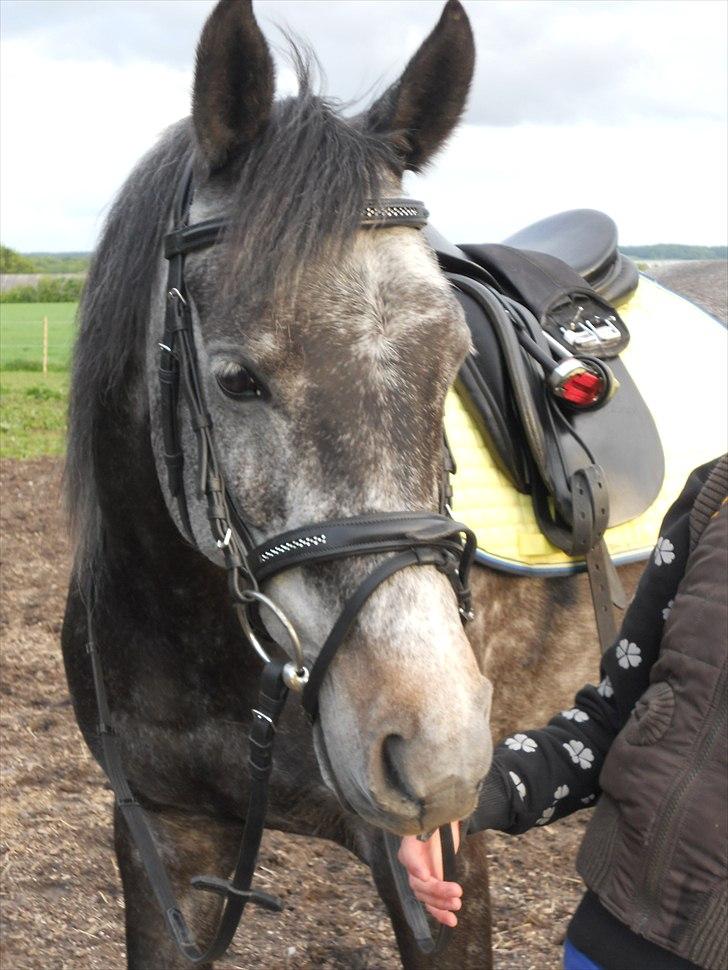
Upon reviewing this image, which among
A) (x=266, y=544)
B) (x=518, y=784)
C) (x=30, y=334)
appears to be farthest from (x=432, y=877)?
(x=30, y=334)

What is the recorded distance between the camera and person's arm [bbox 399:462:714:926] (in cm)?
160

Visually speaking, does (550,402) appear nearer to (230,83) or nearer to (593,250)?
(593,250)

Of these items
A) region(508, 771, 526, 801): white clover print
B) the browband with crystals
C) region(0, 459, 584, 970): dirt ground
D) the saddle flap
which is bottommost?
region(0, 459, 584, 970): dirt ground

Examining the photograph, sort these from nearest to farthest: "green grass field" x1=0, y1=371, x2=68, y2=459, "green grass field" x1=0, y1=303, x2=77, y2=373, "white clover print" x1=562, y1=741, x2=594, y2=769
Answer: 1. "white clover print" x1=562, y1=741, x2=594, y2=769
2. "green grass field" x1=0, y1=371, x2=68, y2=459
3. "green grass field" x1=0, y1=303, x2=77, y2=373

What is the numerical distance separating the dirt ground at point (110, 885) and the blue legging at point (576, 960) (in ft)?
6.08

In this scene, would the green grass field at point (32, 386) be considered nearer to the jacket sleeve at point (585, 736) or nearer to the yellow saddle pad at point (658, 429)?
the yellow saddle pad at point (658, 429)

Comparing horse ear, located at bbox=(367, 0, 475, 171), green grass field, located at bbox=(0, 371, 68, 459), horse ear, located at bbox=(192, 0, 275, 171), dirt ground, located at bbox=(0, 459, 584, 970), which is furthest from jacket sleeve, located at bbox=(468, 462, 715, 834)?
green grass field, located at bbox=(0, 371, 68, 459)

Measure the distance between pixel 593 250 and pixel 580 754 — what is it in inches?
85.5

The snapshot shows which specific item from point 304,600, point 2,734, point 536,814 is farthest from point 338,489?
point 2,734

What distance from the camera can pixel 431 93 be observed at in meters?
1.99

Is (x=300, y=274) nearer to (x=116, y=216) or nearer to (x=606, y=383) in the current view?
(x=116, y=216)

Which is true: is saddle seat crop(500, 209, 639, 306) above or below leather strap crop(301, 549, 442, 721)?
above

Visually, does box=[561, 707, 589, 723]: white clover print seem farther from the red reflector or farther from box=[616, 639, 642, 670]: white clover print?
the red reflector

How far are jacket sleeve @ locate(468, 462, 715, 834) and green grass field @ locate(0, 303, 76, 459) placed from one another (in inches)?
48.6
